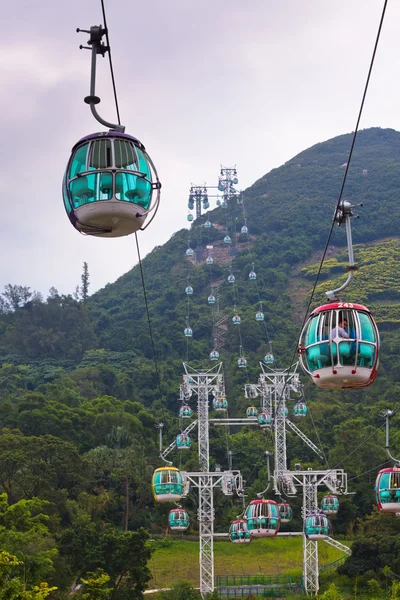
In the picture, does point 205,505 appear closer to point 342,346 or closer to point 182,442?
point 182,442

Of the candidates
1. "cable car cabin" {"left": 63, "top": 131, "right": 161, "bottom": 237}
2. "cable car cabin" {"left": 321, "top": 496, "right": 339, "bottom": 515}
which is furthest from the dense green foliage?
"cable car cabin" {"left": 63, "top": 131, "right": 161, "bottom": 237}

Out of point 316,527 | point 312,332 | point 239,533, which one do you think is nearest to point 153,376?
point 316,527

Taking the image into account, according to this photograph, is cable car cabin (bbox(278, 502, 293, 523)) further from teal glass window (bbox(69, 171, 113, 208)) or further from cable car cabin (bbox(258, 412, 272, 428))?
teal glass window (bbox(69, 171, 113, 208))

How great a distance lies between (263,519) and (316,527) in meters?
5.48

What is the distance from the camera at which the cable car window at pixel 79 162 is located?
10.5 meters

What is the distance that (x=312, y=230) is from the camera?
398 ft

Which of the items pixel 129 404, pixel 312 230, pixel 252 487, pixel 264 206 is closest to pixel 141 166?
pixel 252 487

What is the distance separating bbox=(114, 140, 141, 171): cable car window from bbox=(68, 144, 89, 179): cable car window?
34 cm

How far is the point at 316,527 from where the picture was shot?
32469 millimetres

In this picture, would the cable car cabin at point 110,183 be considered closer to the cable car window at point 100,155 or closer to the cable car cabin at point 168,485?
the cable car window at point 100,155

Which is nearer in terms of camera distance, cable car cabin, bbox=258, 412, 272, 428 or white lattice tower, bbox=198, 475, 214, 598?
white lattice tower, bbox=198, 475, 214, 598

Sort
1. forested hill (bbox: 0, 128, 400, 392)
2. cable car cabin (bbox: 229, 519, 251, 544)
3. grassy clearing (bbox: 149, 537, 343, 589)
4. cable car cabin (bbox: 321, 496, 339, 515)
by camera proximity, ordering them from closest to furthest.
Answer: cable car cabin (bbox: 229, 519, 251, 544) < cable car cabin (bbox: 321, 496, 339, 515) < grassy clearing (bbox: 149, 537, 343, 589) < forested hill (bbox: 0, 128, 400, 392)

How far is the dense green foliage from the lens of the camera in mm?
35938

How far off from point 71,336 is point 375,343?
7628cm
